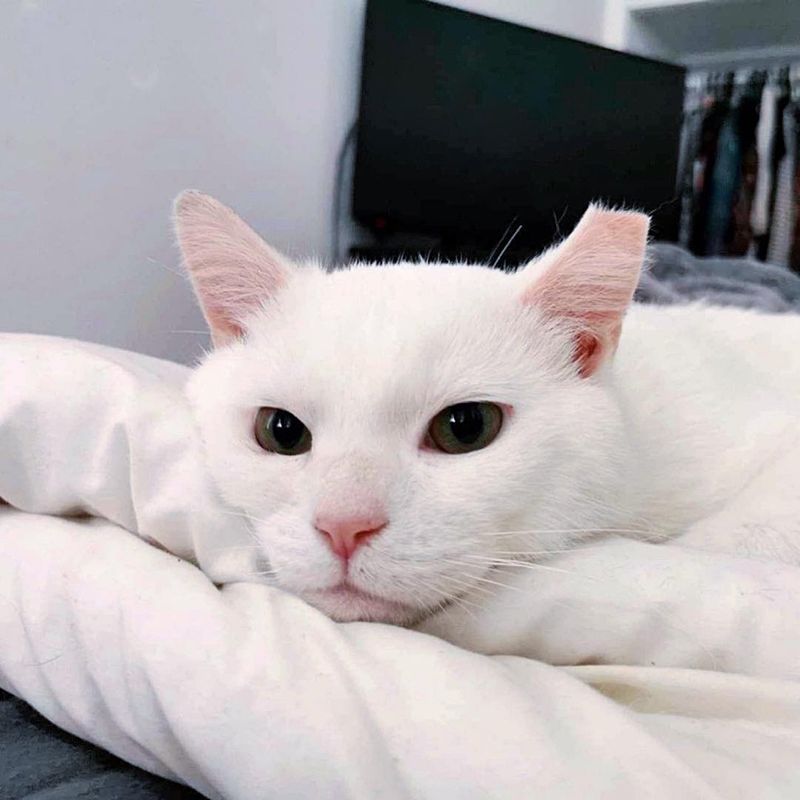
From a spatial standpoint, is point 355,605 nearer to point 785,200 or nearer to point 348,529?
point 348,529

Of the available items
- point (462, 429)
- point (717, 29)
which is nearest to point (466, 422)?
point (462, 429)

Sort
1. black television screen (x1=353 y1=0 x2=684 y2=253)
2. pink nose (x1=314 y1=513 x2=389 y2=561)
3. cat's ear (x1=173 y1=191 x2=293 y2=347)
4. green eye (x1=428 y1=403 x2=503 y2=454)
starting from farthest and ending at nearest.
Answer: black television screen (x1=353 y1=0 x2=684 y2=253), cat's ear (x1=173 y1=191 x2=293 y2=347), green eye (x1=428 y1=403 x2=503 y2=454), pink nose (x1=314 y1=513 x2=389 y2=561)

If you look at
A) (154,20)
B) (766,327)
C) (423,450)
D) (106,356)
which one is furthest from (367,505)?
(154,20)

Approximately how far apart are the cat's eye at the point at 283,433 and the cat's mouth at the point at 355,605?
153mm

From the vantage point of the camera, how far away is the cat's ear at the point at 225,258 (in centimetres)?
87

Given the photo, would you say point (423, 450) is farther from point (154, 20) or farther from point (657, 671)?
point (154, 20)

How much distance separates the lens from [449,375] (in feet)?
2.47

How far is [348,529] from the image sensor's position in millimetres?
646

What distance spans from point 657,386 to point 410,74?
184cm

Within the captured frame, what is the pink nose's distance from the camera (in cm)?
64

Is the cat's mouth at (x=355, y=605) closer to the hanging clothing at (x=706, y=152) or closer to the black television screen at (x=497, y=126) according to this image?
the black television screen at (x=497, y=126)

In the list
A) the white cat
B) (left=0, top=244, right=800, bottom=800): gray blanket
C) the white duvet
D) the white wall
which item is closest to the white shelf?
the white wall

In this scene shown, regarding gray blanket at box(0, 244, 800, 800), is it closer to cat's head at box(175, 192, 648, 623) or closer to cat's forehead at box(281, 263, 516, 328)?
cat's head at box(175, 192, 648, 623)

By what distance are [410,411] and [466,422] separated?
58 millimetres
